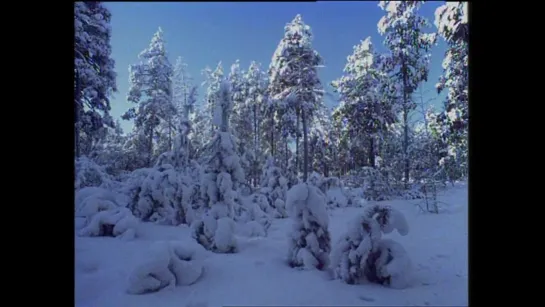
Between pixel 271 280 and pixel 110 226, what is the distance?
13.0 feet

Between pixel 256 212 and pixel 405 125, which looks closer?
pixel 405 125

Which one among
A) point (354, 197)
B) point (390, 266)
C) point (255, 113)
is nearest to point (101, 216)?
point (390, 266)

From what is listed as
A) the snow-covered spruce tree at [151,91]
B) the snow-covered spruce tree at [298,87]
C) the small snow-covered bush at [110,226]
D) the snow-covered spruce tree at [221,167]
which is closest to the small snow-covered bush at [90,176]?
the small snow-covered bush at [110,226]

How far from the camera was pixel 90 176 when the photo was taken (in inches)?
250

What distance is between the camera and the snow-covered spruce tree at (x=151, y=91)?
222 inches

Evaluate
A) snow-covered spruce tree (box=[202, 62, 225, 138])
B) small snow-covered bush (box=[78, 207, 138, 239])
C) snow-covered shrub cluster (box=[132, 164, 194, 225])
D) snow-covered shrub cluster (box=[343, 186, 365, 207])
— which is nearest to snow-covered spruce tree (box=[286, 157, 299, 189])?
snow-covered shrub cluster (box=[343, 186, 365, 207])

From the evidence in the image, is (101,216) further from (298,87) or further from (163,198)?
(298,87)

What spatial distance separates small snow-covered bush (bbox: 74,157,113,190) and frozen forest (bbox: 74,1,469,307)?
33mm
